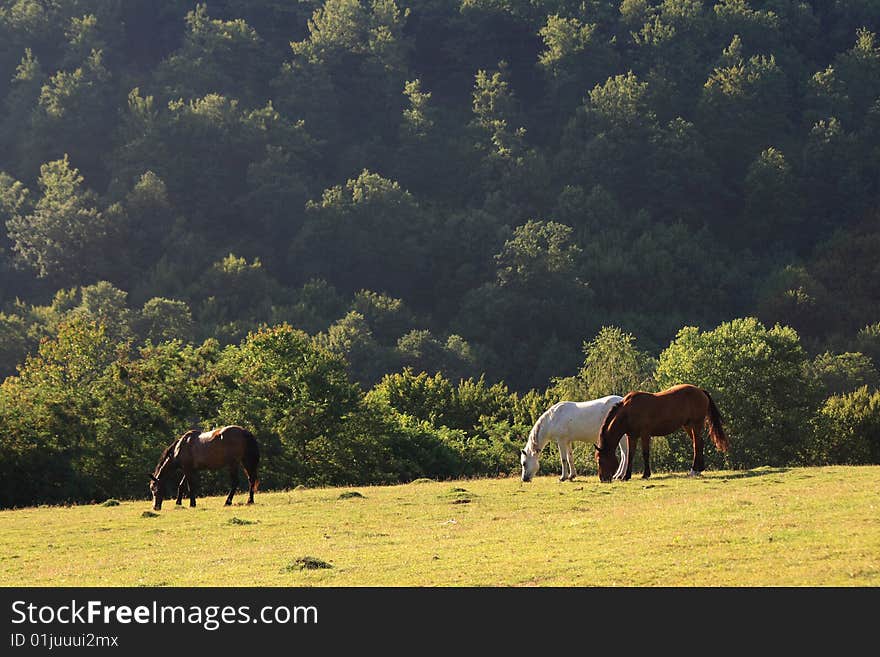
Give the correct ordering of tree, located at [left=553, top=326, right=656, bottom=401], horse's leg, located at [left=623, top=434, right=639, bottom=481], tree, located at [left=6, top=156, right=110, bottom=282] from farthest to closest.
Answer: tree, located at [left=6, top=156, right=110, bottom=282] < tree, located at [left=553, top=326, right=656, bottom=401] < horse's leg, located at [left=623, top=434, right=639, bottom=481]

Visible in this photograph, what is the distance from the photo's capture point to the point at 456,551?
20.0m

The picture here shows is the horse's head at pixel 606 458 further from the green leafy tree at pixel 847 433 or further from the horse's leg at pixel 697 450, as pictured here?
the green leafy tree at pixel 847 433

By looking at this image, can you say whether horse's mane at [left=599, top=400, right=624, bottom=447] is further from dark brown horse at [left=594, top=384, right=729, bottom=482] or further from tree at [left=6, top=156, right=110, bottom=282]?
tree at [left=6, top=156, right=110, bottom=282]

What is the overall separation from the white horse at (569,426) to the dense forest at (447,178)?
47.2m

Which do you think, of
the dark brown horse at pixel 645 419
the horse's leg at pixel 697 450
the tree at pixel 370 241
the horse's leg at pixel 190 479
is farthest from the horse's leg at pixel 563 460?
the tree at pixel 370 241

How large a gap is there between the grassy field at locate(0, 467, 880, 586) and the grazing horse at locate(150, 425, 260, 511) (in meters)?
0.78

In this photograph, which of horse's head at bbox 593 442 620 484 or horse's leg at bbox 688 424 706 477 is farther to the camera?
horse's leg at bbox 688 424 706 477

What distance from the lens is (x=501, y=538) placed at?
2119cm

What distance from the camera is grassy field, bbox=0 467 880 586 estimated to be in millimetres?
17328

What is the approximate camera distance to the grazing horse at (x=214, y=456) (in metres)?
30.8

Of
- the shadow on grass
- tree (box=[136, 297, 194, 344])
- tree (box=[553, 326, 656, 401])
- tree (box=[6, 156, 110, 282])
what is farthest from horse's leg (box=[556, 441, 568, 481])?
tree (box=[6, 156, 110, 282])

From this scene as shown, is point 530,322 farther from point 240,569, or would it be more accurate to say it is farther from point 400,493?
point 240,569

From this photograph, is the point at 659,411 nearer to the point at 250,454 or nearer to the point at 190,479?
the point at 250,454
